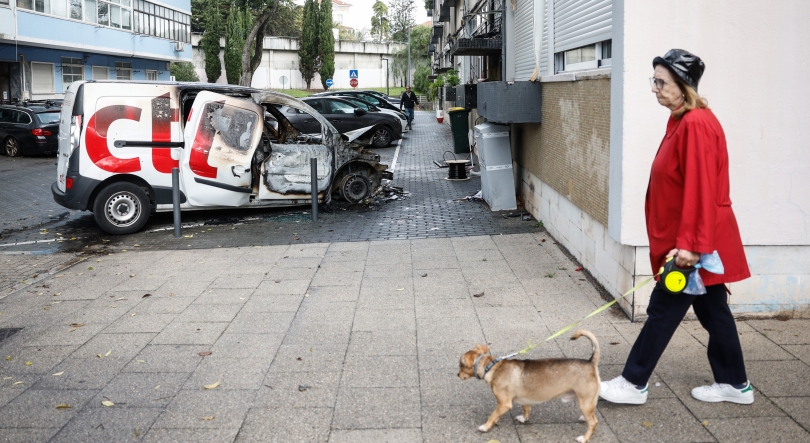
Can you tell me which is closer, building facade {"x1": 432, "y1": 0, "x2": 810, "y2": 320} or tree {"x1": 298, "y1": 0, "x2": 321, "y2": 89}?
building facade {"x1": 432, "y1": 0, "x2": 810, "y2": 320}

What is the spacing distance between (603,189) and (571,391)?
10.7 feet

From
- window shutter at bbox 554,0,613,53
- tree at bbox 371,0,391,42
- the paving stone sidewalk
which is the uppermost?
tree at bbox 371,0,391,42

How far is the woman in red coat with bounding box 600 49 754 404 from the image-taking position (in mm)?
3943

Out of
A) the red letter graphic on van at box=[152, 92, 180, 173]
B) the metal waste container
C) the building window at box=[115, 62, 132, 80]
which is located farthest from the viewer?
the building window at box=[115, 62, 132, 80]

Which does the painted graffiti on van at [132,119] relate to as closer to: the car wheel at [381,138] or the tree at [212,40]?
the car wheel at [381,138]

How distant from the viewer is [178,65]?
5897cm

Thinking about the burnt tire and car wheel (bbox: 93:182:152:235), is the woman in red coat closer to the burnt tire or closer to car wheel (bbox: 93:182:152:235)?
car wheel (bbox: 93:182:152:235)

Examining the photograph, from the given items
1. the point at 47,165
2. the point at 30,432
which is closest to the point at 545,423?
the point at 30,432

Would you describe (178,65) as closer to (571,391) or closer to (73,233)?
(73,233)

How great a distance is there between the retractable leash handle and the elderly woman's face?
32.2 inches

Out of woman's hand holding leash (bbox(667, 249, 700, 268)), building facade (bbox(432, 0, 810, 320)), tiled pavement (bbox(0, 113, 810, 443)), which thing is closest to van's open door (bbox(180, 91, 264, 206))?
tiled pavement (bbox(0, 113, 810, 443))

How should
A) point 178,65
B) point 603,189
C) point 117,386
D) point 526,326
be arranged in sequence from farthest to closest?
1. point 178,65
2. point 603,189
3. point 526,326
4. point 117,386

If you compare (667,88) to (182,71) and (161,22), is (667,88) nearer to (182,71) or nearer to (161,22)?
(161,22)

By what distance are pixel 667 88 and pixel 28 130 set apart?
72.8 feet
